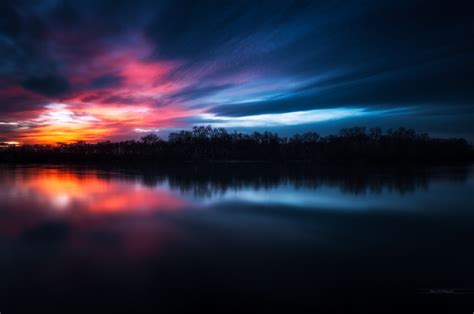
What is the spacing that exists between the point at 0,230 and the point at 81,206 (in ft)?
16.4

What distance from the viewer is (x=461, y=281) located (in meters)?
5.73

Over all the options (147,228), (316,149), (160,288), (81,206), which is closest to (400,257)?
(160,288)

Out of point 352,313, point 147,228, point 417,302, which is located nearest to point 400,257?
point 417,302

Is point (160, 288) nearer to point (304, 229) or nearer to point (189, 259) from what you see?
point (189, 259)

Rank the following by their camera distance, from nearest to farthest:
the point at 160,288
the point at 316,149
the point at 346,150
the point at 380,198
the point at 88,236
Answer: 1. the point at 160,288
2. the point at 88,236
3. the point at 380,198
4. the point at 346,150
5. the point at 316,149

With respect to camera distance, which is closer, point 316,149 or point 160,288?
point 160,288

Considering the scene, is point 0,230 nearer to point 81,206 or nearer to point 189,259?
point 81,206

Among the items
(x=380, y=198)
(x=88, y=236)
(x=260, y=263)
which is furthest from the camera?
(x=380, y=198)

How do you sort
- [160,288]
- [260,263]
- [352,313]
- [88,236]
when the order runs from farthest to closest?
[88,236], [260,263], [160,288], [352,313]

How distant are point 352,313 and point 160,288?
3.44 m

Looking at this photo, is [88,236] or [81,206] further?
[81,206]

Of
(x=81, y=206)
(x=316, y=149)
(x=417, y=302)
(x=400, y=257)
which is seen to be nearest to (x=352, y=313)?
(x=417, y=302)

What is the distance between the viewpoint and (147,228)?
10383mm

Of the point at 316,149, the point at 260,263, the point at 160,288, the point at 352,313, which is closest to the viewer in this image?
the point at 352,313
